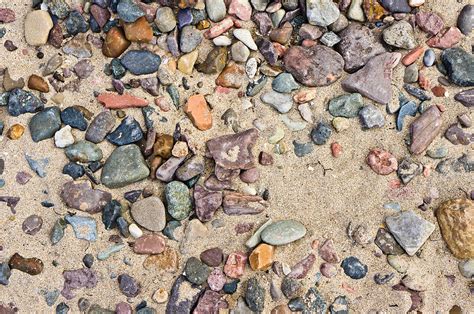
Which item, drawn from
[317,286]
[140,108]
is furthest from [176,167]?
[317,286]

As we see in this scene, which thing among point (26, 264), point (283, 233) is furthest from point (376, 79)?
point (26, 264)

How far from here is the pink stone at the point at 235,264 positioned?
266cm

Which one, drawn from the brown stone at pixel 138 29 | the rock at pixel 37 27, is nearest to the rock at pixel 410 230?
the brown stone at pixel 138 29

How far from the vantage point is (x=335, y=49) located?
2760 mm

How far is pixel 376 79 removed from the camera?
2.69 m

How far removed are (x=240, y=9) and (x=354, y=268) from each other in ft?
3.97

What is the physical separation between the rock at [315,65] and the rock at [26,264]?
4.46ft

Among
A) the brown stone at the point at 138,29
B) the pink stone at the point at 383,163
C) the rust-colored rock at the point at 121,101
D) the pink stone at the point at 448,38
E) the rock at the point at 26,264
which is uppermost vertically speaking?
the pink stone at the point at 448,38

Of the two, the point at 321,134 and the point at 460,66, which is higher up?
the point at 460,66

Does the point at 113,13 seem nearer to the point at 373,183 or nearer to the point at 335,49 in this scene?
the point at 335,49

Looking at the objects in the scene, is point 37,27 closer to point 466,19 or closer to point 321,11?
point 321,11

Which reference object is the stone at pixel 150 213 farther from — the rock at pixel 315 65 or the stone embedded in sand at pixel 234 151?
the rock at pixel 315 65

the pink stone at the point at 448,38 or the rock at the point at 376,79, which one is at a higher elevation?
the pink stone at the point at 448,38

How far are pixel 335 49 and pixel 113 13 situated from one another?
0.98 meters
